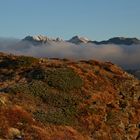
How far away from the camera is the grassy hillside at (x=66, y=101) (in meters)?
41.3

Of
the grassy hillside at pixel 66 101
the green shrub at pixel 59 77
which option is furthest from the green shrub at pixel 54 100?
the green shrub at pixel 59 77

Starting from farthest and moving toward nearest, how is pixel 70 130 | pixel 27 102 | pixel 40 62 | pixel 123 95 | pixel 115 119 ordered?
pixel 40 62
pixel 123 95
pixel 115 119
pixel 27 102
pixel 70 130

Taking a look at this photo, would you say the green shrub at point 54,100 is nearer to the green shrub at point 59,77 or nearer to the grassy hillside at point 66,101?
the grassy hillside at point 66,101

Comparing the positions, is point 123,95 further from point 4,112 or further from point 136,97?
point 4,112

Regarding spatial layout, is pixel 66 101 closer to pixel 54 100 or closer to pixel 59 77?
pixel 54 100

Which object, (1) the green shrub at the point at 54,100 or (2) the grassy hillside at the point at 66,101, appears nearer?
(2) the grassy hillside at the point at 66,101

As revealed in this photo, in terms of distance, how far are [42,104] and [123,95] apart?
11601mm

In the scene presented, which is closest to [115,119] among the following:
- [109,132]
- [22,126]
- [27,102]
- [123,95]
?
[109,132]

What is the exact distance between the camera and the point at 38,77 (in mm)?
51844

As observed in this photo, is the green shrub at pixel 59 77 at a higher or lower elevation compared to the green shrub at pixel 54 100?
higher

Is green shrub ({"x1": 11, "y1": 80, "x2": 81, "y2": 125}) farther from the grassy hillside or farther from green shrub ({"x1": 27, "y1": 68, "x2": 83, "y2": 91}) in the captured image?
green shrub ({"x1": 27, "y1": 68, "x2": 83, "y2": 91})

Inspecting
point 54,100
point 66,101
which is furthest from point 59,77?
point 54,100

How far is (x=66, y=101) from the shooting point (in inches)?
1871

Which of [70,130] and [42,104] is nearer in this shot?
[70,130]
